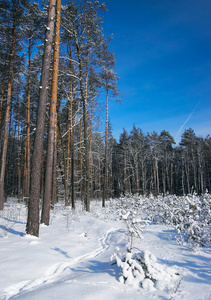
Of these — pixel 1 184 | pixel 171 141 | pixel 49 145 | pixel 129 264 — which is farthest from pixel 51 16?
pixel 171 141

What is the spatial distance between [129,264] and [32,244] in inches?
108

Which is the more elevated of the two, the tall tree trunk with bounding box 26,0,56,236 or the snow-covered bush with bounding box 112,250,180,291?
the tall tree trunk with bounding box 26,0,56,236

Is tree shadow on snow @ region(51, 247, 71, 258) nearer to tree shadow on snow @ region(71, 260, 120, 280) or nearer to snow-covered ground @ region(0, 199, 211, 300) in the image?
snow-covered ground @ region(0, 199, 211, 300)

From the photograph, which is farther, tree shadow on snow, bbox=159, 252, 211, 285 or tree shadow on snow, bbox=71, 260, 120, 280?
tree shadow on snow, bbox=71, 260, 120, 280

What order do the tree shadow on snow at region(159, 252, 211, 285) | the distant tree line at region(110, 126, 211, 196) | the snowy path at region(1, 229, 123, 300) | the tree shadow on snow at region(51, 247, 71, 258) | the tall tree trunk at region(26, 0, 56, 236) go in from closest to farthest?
the snowy path at region(1, 229, 123, 300) → the tree shadow on snow at region(159, 252, 211, 285) → the tree shadow on snow at region(51, 247, 71, 258) → the tall tree trunk at region(26, 0, 56, 236) → the distant tree line at region(110, 126, 211, 196)

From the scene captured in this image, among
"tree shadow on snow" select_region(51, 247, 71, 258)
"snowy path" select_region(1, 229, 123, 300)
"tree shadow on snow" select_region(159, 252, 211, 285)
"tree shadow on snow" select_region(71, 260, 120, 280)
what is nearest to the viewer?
"snowy path" select_region(1, 229, 123, 300)

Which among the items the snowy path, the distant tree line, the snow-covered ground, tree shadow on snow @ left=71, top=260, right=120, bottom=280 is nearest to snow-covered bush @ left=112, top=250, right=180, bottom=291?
the snow-covered ground

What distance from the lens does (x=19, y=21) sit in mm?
11734

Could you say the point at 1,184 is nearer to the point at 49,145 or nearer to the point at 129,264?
the point at 49,145

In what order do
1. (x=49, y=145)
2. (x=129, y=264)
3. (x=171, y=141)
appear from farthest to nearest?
(x=171, y=141) < (x=49, y=145) < (x=129, y=264)

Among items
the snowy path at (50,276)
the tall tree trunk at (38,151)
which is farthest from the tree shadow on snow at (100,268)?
the tall tree trunk at (38,151)

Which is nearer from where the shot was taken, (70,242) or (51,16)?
(70,242)

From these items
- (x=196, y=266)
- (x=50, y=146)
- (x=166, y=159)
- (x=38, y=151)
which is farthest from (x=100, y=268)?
(x=166, y=159)

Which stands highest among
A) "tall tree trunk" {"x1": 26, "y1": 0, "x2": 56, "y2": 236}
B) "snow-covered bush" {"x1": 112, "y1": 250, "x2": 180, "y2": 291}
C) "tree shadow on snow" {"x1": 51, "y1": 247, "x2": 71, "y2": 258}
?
"tall tree trunk" {"x1": 26, "y1": 0, "x2": 56, "y2": 236}
